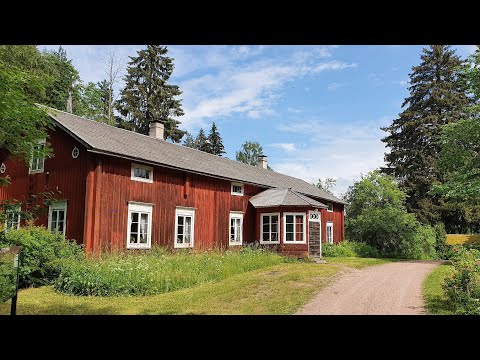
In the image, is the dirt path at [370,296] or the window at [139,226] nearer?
the dirt path at [370,296]

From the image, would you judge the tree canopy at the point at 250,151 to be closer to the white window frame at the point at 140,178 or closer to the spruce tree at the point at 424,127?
the spruce tree at the point at 424,127

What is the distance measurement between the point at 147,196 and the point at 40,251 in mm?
4632

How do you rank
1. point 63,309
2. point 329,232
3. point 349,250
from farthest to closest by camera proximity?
point 329,232 → point 349,250 → point 63,309

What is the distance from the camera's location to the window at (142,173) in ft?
50.3

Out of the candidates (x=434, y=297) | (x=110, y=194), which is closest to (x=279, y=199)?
(x=110, y=194)

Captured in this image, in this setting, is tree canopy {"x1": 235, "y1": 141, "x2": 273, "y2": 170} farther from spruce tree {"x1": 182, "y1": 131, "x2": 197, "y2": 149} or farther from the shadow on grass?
the shadow on grass

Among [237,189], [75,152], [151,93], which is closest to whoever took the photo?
[75,152]

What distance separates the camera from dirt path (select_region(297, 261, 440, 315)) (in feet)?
27.4

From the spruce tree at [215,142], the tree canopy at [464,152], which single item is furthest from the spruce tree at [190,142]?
the tree canopy at [464,152]

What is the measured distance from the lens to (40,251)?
471 inches

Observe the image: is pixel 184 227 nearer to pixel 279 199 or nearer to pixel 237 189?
pixel 237 189

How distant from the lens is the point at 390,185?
2983cm

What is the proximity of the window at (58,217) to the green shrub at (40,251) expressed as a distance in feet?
5.02

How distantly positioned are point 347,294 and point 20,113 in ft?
28.9
